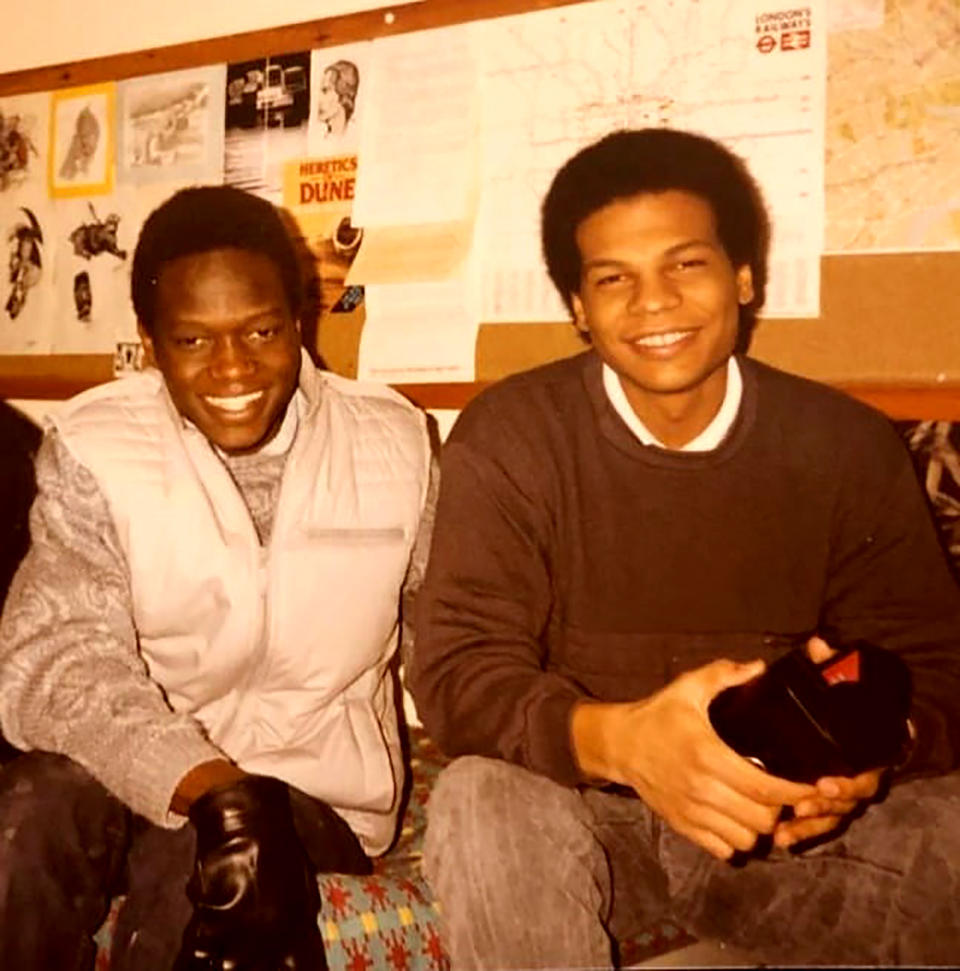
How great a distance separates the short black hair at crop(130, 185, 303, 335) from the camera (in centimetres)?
117

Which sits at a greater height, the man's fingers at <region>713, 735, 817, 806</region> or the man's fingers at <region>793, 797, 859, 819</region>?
the man's fingers at <region>713, 735, 817, 806</region>

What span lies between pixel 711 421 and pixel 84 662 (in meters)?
0.63

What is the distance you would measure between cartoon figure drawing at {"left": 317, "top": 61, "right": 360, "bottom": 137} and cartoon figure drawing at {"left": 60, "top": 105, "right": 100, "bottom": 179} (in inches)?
17.3

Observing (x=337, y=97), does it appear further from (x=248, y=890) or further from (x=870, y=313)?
(x=248, y=890)

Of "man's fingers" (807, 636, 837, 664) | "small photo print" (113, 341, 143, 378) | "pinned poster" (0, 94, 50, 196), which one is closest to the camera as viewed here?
"man's fingers" (807, 636, 837, 664)

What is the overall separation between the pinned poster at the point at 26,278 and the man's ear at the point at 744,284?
47.3 inches

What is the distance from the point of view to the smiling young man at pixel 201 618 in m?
1.00

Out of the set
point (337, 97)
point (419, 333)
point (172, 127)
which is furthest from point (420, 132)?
point (172, 127)

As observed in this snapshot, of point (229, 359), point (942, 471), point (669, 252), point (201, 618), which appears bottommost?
point (201, 618)

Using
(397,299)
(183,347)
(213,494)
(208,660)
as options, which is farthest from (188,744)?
(397,299)

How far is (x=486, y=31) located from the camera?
150cm

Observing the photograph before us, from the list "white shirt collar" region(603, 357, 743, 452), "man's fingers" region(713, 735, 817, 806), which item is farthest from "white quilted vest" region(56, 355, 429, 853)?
"man's fingers" region(713, 735, 817, 806)

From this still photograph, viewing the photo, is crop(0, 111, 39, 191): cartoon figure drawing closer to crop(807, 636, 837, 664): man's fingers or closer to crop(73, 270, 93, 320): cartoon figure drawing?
crop(73, 270, 93, 320): cartoon figure drawing

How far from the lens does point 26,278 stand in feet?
6.29
